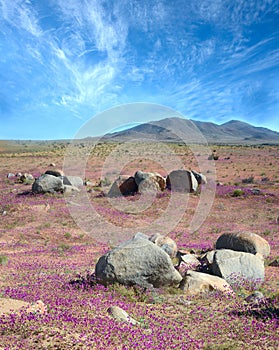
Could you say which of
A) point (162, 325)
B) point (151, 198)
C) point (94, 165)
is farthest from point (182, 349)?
point (94, 165)

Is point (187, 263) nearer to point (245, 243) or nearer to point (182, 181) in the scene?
point (245, 243)

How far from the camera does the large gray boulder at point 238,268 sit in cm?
988

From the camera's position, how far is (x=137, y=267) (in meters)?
8.95

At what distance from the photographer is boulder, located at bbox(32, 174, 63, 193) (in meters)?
28.5

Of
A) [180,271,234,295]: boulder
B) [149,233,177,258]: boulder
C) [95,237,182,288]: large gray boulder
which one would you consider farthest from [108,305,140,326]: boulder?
[149,233,177,258]: boulder

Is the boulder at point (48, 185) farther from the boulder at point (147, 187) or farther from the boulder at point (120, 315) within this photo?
the boulder at point (120, 315)

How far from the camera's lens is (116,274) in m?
8.92

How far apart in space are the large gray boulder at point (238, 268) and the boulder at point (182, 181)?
18.5m

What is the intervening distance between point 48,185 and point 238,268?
21713mm

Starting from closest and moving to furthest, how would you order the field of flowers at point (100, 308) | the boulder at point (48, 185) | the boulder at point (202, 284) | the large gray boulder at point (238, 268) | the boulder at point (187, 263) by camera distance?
the field of flowers at point (100, 308)
the boulder at point (202, 284)
the large gray boulder at point (238, 268)
the boulder at point (187, 263)
the boulder at point (48, 185)

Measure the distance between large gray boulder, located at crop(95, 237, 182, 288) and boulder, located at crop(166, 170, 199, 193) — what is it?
65.5 feet

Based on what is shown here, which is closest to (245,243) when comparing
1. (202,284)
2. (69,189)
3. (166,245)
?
(166,245)

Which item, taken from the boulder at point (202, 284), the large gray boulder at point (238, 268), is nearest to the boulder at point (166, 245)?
the large gray boulder at point (238, 268)

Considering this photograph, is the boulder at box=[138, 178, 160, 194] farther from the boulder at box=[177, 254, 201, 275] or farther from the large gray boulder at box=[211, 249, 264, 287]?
the large gray boulder at box=[211, 249, 264, 287]
